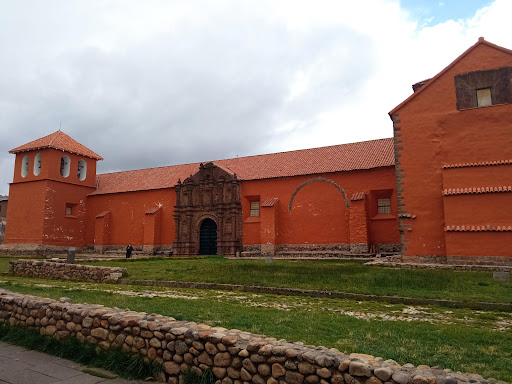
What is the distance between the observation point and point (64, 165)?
3369 cm

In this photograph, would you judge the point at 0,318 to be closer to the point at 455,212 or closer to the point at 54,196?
the point at 455,212

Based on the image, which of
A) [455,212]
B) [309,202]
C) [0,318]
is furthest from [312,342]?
[309,202]

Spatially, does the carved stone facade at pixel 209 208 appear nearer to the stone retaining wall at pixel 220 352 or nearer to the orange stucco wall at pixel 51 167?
the orange stucco wall at pixel 51 167

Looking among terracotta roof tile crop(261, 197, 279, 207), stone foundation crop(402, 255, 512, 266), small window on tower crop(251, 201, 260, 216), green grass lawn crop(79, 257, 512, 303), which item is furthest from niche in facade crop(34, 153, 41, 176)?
stone foundation crop(402, 255, 512, 266)

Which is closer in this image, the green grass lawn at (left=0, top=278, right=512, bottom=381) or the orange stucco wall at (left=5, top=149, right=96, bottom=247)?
the green grass lawn at (left=0, top=278, right=512, bottom=381)

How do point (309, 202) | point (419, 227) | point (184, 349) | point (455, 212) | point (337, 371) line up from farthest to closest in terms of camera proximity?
point (309, 202) → point (419, 227) → point (455, 212) → point (184, 349) → point (337, 371)

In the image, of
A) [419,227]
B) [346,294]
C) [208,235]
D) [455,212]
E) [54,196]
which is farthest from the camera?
[54,196]

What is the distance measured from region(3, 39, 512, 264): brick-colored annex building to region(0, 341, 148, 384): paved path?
53.3 feet

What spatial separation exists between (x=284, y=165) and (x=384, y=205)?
7.87 meters

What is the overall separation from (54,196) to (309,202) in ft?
73.5

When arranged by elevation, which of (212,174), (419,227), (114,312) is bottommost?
(114,312)

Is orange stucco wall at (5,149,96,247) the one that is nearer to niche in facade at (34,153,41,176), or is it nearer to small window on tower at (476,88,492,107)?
niche in facade at (34,153,41,176)

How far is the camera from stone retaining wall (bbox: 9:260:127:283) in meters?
13.6

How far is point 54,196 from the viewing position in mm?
32125
